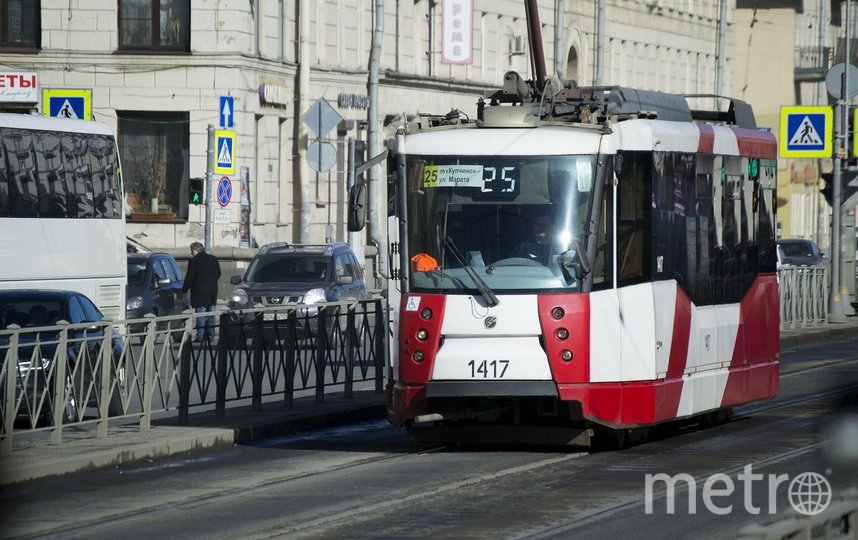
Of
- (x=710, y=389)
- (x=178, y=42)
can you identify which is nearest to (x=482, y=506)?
(x=710, y=389)

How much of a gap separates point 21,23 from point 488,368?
112ft

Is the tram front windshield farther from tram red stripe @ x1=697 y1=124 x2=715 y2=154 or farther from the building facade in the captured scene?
the building facade

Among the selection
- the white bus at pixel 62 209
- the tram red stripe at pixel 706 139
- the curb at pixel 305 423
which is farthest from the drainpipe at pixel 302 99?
the tram red stripe at pixel 706 139

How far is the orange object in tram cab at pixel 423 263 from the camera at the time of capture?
15.3 m

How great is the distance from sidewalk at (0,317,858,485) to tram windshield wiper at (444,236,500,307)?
2.86m

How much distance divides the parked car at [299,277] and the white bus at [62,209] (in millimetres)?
2367

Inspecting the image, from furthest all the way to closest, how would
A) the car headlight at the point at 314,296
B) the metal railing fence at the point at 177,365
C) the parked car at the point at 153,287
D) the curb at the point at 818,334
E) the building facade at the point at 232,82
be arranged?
1. the building facade at the point at 232,82
2. the parked car at the point at 153,287
3. the curb at the point at 818,334
4. the car headlight at the point at 314,296
5. the metal railing fence at the point at 177,365

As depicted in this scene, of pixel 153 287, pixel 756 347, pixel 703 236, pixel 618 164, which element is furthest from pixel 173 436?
pixel 153 287

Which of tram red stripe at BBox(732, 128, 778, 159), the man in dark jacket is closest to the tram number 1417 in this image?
tram red stripe at BBox(732, 128, 778, 159)

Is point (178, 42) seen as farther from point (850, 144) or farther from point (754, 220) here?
point (754, 220)

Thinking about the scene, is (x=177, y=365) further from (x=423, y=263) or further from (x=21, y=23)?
(x=21, y=23)

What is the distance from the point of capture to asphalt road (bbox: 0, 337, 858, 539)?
11391 mm

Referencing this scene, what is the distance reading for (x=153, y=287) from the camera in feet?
112

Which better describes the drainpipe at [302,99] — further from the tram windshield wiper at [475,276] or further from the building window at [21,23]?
the tram windshield wiper at [475,276]
